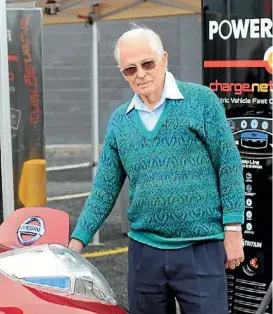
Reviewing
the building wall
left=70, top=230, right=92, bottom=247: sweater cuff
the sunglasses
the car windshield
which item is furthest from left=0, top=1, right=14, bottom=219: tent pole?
the building wall

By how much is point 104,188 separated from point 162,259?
38cm

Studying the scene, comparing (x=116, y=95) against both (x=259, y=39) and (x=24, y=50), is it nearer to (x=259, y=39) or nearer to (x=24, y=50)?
(x=24, y=50)

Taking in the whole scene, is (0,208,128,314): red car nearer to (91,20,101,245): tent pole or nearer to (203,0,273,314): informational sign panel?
(203,0,273,314): informational sign panel

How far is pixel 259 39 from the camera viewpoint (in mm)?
3621

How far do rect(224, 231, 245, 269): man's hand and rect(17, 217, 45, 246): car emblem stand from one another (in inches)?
27.8

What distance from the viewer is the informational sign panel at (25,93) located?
14.5 feet

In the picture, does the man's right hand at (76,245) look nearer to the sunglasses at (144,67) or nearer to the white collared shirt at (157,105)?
the white collared shirt at (157,105)

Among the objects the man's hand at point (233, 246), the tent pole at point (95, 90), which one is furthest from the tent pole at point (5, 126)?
the tent pole at point (95, 90)

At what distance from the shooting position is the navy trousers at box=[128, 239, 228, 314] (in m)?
2.70

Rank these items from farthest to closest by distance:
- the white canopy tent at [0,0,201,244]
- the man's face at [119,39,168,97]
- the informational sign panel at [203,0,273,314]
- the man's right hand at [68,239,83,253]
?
the white canopy tent at [0,0,201,244] → the informational sign panel at [203,0,273,314] → the man's right hand at [68,239,83,253] → the man's face at [119,39,168,97]

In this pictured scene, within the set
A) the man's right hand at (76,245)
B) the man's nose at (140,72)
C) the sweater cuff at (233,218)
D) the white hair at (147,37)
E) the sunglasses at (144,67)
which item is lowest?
the man's right hand at (76,245)

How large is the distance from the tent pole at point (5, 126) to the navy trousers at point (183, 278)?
172 centimetres

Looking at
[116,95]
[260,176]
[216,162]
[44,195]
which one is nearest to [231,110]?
[260,176]

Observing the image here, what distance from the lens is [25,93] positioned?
449cm
